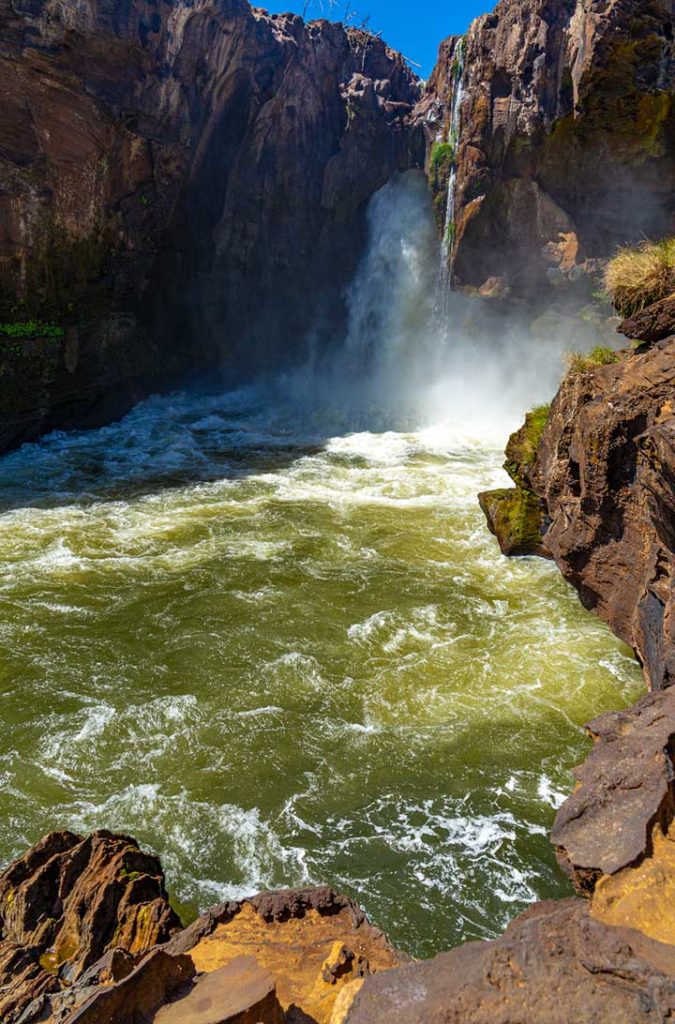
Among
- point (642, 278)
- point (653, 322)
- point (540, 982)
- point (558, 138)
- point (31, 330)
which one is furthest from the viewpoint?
point (558, 138)

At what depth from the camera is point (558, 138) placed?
21.5m

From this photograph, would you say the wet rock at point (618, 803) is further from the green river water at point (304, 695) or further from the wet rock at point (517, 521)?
the wet rock at point (517, 521)

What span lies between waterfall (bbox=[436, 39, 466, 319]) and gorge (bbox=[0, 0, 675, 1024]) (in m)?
0.23

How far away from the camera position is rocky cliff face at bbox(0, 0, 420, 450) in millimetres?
18672

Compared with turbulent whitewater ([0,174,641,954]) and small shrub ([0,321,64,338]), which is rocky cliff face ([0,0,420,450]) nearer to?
small shrub ([0,321,64,338])

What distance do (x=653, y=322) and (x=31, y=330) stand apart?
17.7 m

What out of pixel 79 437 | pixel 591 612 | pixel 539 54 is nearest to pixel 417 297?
pixel 539 54

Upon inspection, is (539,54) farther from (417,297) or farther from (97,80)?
(97,80)

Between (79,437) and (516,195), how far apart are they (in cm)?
1765

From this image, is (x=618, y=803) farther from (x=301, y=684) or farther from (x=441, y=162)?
(x=441, y=162)

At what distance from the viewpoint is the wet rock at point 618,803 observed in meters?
3.38

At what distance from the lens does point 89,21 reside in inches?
728

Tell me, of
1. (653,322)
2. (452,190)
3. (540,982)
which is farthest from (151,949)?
(452,190)

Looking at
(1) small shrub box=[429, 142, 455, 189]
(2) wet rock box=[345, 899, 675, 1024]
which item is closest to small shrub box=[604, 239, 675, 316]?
(2) wet rock box=[345, 899, 675, 1024]
